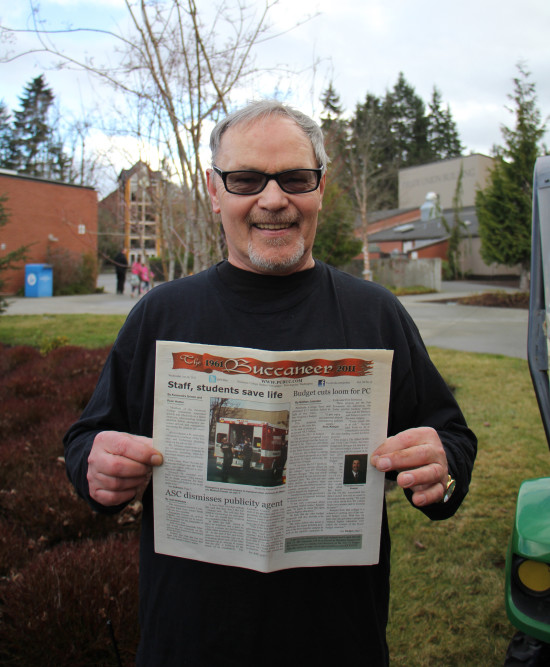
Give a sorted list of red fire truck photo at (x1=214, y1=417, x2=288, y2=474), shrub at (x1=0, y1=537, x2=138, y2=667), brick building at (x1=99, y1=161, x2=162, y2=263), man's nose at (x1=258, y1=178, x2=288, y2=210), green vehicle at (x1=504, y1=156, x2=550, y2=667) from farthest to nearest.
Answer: brick building at (x1=99, y1=161, x2=162, y2=263) → shrub at (x1=0, y1=537, x2=138, y2=667) → green vehicle at (x1=504, y1=156, x2=550, y2=667) → man's nose at (x1=258, y1=178, x2=288, y2=210) → red fire truck photo at (x1=214, y1=417, x2=288, y2=474)

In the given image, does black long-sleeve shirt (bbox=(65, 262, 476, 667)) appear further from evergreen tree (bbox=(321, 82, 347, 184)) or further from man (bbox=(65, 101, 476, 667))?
evergreen tree (bbox=(321, 82, 347, 184))

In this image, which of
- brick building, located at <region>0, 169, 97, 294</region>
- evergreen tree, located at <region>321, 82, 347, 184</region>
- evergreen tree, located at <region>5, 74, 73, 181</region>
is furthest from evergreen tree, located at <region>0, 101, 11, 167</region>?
evergreen tree, located at <region>321, 82, 347, 184</region>

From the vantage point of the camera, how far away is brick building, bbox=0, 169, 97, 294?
71.3 feet

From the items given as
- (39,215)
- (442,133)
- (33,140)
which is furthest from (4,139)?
(442,133)

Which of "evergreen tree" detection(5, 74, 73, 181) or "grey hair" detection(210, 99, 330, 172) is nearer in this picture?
"grey hair" detection(210, 99, 330, 172)

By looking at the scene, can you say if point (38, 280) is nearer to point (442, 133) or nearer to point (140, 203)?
point (140, 203)

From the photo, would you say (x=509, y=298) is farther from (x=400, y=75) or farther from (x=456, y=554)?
(x=400, y=75)

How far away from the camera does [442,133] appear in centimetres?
6931

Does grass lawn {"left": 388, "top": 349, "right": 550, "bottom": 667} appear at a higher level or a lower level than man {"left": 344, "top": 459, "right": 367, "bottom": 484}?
lower

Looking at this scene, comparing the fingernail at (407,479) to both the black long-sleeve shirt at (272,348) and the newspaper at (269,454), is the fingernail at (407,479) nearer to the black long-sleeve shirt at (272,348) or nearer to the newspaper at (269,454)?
the newspaper at (269,454)

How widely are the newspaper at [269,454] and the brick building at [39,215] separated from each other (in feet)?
69.4

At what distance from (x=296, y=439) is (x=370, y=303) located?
0.52 meters

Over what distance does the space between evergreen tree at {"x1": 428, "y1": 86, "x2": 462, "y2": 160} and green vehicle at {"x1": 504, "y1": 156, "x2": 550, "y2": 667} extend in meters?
72.1

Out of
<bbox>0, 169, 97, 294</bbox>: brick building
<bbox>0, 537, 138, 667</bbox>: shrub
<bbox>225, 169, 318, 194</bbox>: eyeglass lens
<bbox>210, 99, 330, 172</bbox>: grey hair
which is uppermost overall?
<bbox>0, 169, 97, 294</bbox>: brick building
